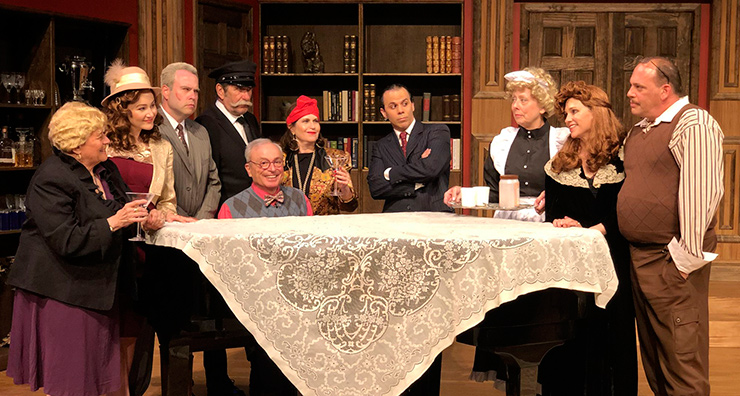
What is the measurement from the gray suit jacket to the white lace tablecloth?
1055 millimetres

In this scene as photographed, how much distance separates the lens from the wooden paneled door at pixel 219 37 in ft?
21.5

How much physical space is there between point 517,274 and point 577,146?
0.84m

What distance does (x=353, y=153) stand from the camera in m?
7.37

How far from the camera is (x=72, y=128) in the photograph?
9.65 feet

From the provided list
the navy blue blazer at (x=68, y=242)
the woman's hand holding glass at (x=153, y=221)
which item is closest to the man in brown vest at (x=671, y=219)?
the woman's hand holding glass at (x=153, y=221)

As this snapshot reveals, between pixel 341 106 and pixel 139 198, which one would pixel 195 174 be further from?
pixel 341 106

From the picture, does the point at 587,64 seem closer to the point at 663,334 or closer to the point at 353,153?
the point at 353,153

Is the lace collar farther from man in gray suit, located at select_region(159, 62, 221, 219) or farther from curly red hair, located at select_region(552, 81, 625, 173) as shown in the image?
man in gray suit, located at select_region(159, 62, 221, 219)

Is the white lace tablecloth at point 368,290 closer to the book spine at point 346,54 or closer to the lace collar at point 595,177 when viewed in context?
the lace collar at point 595,177

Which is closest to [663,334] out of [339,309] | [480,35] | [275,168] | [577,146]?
[577,146]

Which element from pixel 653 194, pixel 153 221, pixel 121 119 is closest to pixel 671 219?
pixel 653 194

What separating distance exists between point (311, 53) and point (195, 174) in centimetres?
382

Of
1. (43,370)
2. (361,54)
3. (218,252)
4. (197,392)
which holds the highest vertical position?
(361,54)

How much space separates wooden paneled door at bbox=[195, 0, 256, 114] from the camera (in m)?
6.54
